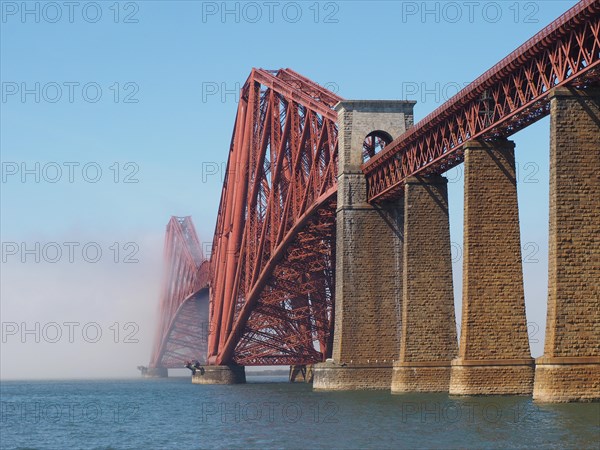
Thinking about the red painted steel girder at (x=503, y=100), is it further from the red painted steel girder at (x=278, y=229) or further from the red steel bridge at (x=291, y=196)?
the red painted steel girder at (x=278, y=229)

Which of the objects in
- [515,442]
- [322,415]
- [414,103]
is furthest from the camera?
[414,103]

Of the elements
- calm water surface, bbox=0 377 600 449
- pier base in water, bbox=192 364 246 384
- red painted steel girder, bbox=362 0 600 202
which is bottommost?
calm water surface, bbox=0 377 600 449

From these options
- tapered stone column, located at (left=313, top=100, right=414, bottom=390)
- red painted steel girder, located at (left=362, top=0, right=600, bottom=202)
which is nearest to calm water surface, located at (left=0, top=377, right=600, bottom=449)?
tapered stone column, located at (left=313, top=100, right=414, bottom=390)

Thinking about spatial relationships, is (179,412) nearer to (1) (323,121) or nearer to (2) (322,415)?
(2) (322,415)

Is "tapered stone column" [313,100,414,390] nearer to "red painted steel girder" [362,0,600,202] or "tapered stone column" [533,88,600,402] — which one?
"red painted steel girder" [362,0,600,202]

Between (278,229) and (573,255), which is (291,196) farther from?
(573,255)

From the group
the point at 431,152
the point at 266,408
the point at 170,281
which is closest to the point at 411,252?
the point at 431,152
